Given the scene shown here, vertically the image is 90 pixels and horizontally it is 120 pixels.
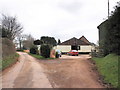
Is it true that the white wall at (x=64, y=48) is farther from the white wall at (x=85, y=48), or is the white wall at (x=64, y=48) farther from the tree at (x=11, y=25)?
the tree at (x=11, y=25)

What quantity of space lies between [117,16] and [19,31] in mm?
36807

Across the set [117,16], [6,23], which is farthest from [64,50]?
[117,16]

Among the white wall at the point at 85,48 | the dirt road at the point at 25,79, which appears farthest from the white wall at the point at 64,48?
the dirt road at the point at 25,79

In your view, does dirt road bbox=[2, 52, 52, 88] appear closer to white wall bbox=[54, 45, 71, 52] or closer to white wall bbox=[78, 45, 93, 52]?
white wall bbox=[54, 45, 71, 52]

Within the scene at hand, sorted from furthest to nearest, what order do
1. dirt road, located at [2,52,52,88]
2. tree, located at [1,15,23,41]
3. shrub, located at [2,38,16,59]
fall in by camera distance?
tree, located at [1,15,23,41], shrub, located at [2,38,16,59], dirt road, located at [2,52,52,88]

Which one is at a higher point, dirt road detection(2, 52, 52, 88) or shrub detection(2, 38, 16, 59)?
shrub detection(2, 38, 16, 59)

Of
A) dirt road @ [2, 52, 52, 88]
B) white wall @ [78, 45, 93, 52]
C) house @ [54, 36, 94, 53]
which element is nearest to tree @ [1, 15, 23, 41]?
house @ [54, 36, 94, 53]

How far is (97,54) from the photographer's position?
18000mm

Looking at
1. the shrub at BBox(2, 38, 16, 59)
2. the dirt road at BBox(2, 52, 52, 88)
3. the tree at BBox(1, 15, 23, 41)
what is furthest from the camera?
the tree at BBox(1, 15, 23, 41)

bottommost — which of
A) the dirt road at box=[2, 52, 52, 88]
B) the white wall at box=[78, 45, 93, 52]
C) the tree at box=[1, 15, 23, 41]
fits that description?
the dirt road at box=[2, 52, 52, 88]

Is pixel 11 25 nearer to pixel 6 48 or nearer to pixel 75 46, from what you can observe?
pixel 75 46

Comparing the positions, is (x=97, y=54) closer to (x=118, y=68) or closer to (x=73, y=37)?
(x=118, y=68)

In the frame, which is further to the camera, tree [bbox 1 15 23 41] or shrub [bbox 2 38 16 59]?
tree [bbox 1 15 23 41]

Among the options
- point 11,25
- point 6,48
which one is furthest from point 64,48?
point 6,48
